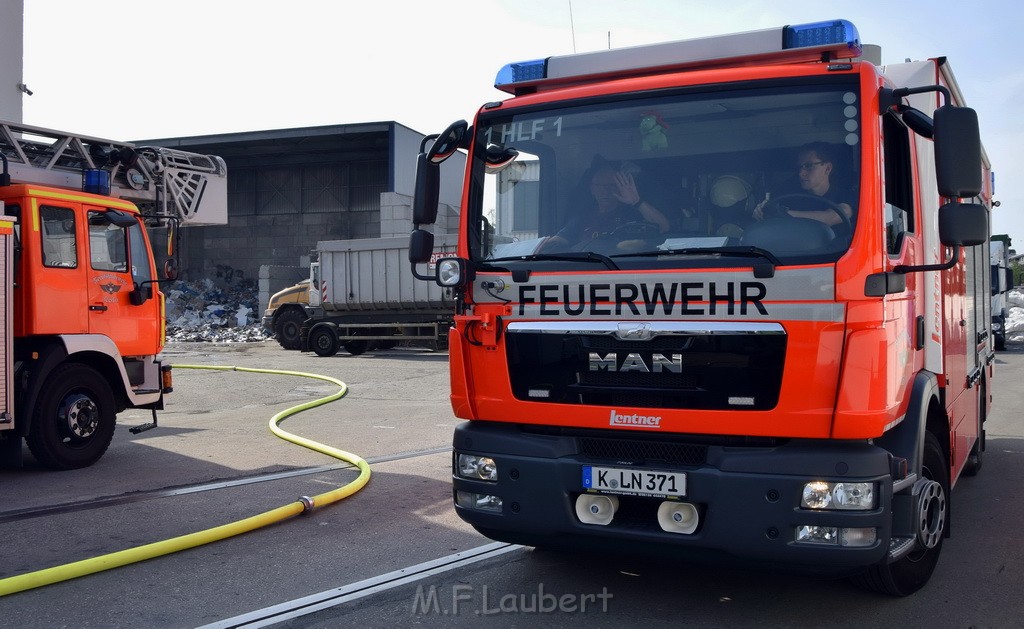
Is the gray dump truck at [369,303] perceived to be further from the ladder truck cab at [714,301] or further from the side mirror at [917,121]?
the side mirror at [917,121]

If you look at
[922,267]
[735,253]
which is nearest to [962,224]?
[922,267]

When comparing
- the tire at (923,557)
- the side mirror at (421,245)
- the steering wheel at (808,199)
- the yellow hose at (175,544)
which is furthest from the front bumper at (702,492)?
the yellow hose at (175,544)

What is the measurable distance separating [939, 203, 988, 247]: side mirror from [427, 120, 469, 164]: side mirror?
2404 millimetres

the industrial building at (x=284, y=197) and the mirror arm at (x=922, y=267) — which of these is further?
the industrial building at (x=284, y=197)

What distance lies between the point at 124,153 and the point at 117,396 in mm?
2421

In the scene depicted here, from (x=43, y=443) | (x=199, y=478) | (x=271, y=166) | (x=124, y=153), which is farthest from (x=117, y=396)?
(x=271, y=166)

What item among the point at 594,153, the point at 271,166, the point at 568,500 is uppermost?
the point at 271,166

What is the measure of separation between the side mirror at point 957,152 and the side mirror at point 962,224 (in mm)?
66

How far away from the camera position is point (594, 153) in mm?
4758

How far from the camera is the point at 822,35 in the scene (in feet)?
14.7

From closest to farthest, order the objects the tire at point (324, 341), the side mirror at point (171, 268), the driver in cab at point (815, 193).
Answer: the driver in cab at point (815, 193) < the side mirror at point (171, 268) < the tire at point (324, 341)

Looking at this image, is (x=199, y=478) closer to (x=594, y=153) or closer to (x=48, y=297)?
(x=48, y=297)

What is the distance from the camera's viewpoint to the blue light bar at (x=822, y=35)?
173 inches

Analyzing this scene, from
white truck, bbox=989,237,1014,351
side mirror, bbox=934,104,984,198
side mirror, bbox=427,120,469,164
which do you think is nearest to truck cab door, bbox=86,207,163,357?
side mirror, bbox=427,120,469,164
